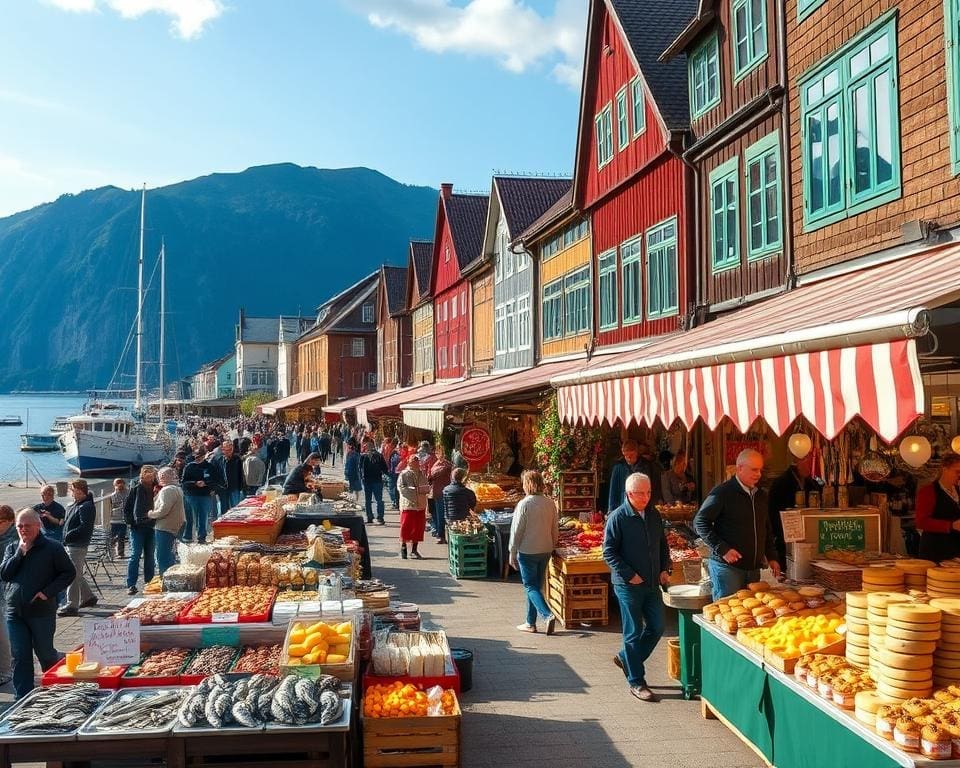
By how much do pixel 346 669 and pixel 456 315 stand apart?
30.1 m

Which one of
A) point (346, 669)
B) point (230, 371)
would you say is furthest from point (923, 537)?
point (230, 371)

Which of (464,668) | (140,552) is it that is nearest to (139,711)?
(464,668)

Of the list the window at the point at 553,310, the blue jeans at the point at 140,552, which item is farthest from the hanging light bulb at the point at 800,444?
the window at the point at 553,310

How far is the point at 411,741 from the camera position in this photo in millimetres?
6359

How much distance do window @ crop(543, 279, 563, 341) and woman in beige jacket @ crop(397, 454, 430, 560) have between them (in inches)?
306

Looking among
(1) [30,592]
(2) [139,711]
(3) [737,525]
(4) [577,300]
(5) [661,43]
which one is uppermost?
(5) [661,43]

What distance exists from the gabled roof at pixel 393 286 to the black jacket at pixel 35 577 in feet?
152

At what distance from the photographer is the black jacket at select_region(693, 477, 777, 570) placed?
7.88 meters

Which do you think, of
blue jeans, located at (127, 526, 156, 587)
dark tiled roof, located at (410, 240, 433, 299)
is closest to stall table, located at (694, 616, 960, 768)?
blue jeans, located at (127, 526, 156, 587)

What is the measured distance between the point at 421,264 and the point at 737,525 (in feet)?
129

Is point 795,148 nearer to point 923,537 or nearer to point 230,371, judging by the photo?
point 923,537

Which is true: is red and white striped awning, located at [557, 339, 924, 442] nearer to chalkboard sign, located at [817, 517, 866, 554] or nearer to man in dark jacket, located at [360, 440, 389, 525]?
chalkboard sign, located at [817, 517, 866, 554]

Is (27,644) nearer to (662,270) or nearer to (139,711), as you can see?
(139,711)

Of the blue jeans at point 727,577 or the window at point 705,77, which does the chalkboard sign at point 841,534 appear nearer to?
the blue jeans at point 727,577
